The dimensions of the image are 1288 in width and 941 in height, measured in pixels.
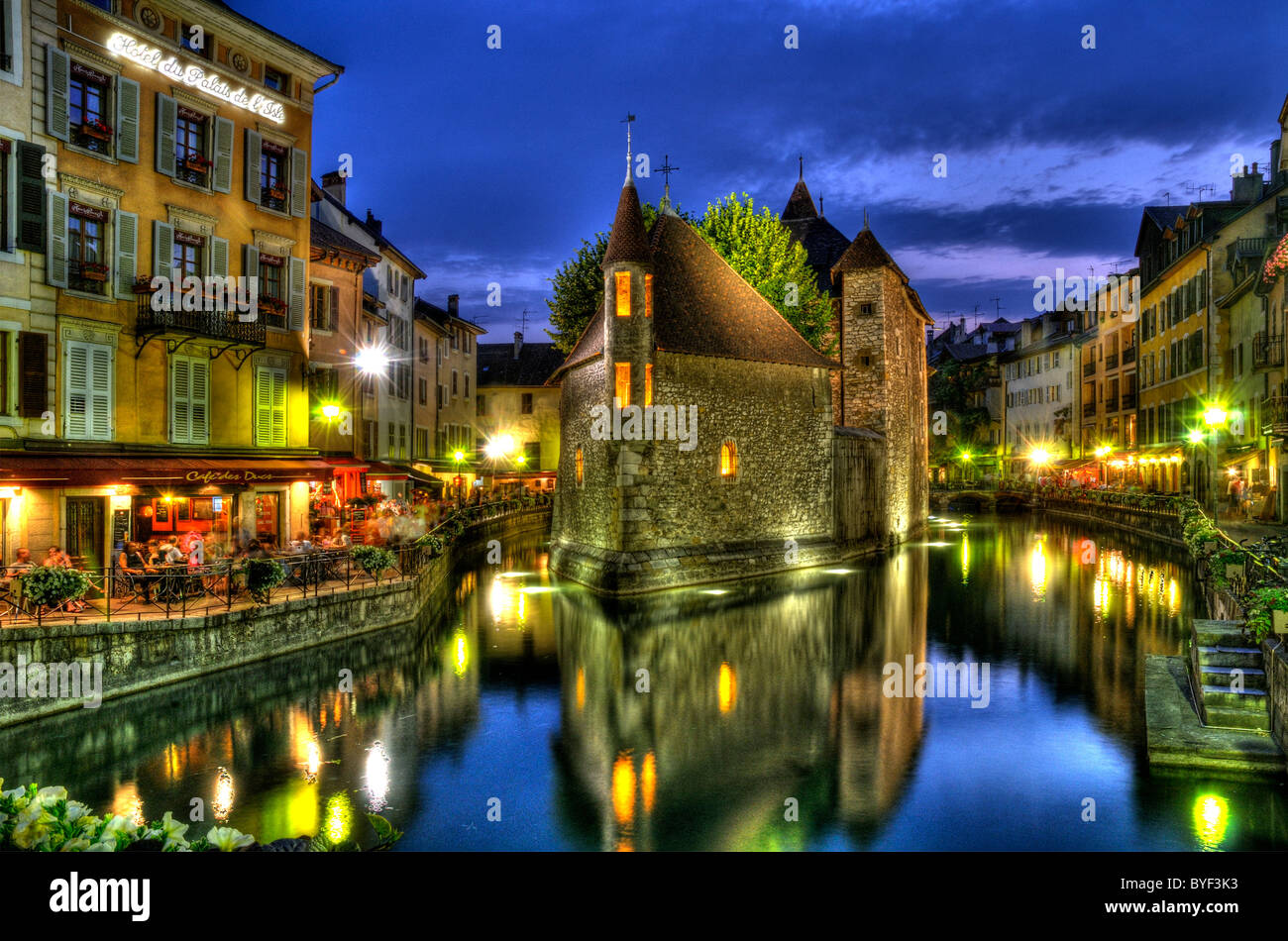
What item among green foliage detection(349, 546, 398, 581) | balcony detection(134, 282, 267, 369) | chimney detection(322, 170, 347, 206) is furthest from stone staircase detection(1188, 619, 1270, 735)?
chimney detection(322, 170, 347, 206)

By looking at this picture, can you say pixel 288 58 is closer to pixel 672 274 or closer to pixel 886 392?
pixel 672 274

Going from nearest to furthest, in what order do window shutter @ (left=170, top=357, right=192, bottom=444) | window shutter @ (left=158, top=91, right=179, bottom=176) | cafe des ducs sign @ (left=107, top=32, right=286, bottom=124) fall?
cafe des ducs sign @ (left=107, top=32, right=286, bottom=124)
window shutter @ (left=158, top=91, right=179, bottom=176)
window shutter @ (left=170, top=357, right=192, bottom=444)

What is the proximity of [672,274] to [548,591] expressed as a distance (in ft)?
32.5

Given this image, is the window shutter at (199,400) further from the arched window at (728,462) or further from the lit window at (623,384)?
the arched window at (728,462)

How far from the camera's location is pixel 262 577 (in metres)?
14.3

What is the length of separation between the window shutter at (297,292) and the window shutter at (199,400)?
9.00ft

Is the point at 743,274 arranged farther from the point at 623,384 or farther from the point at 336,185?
the point at 336,185

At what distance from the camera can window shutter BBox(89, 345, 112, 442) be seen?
16.6 meters

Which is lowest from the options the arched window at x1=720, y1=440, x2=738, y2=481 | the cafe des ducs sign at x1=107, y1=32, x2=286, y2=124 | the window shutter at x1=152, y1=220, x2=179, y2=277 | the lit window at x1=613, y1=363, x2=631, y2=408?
the arched window at x1=720, y1=440, x2=738, y2=481

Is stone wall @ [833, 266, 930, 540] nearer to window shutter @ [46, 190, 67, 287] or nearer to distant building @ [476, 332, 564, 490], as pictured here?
distant building @ [476, 332, 564, 490]

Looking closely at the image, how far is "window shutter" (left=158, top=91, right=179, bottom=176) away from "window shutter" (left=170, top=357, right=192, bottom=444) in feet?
13.1

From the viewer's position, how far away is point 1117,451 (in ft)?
159

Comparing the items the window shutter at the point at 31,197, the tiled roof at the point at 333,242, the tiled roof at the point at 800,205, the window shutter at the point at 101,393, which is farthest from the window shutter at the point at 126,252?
the tiled roof at the point at 800,205

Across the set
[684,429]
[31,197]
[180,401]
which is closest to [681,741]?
[180,401]
